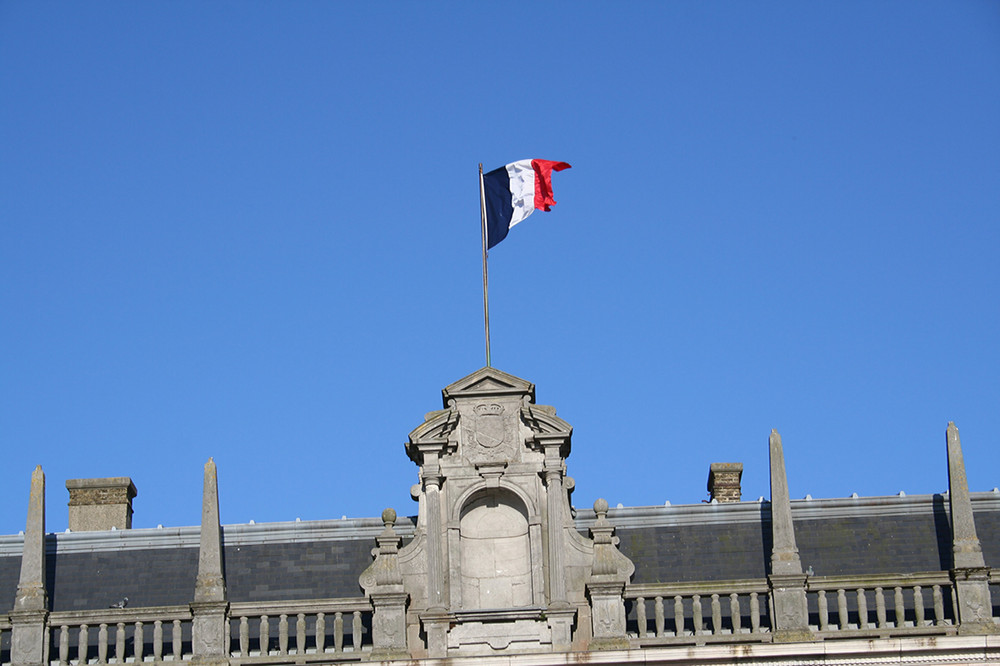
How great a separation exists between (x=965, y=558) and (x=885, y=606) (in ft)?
5.27

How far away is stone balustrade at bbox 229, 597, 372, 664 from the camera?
34.3 meters

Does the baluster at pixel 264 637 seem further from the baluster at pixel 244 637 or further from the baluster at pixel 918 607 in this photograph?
the baluster at pixel 918 607

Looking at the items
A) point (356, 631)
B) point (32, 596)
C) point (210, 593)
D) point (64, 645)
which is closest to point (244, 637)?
point (210, 593)

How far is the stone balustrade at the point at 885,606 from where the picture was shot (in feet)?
113

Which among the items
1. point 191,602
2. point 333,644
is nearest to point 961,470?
point 333,644

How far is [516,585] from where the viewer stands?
35375mm

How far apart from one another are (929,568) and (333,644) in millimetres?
10522

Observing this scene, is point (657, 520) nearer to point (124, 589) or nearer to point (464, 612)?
point (464, 612)

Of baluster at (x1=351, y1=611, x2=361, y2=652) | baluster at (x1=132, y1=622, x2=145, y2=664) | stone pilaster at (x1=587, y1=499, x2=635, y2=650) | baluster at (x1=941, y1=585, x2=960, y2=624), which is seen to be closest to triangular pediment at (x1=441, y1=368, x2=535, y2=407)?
stone pilaster at (x1=587, y1=499, x2=635, y2=650)

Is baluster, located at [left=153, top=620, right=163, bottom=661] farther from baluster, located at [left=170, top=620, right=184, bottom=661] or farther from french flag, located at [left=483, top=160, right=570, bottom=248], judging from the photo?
french flag, located at [left=483, top=160, right=570, bottom=248]

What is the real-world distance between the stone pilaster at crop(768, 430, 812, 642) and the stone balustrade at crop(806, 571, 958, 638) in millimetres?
324

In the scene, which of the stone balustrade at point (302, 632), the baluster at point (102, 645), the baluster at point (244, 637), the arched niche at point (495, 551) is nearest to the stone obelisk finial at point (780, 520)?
the arched niche at point (495, 551)

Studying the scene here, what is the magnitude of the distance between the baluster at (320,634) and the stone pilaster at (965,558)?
34.3ft

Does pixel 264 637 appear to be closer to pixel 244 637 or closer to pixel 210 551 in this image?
pixel 244 637
